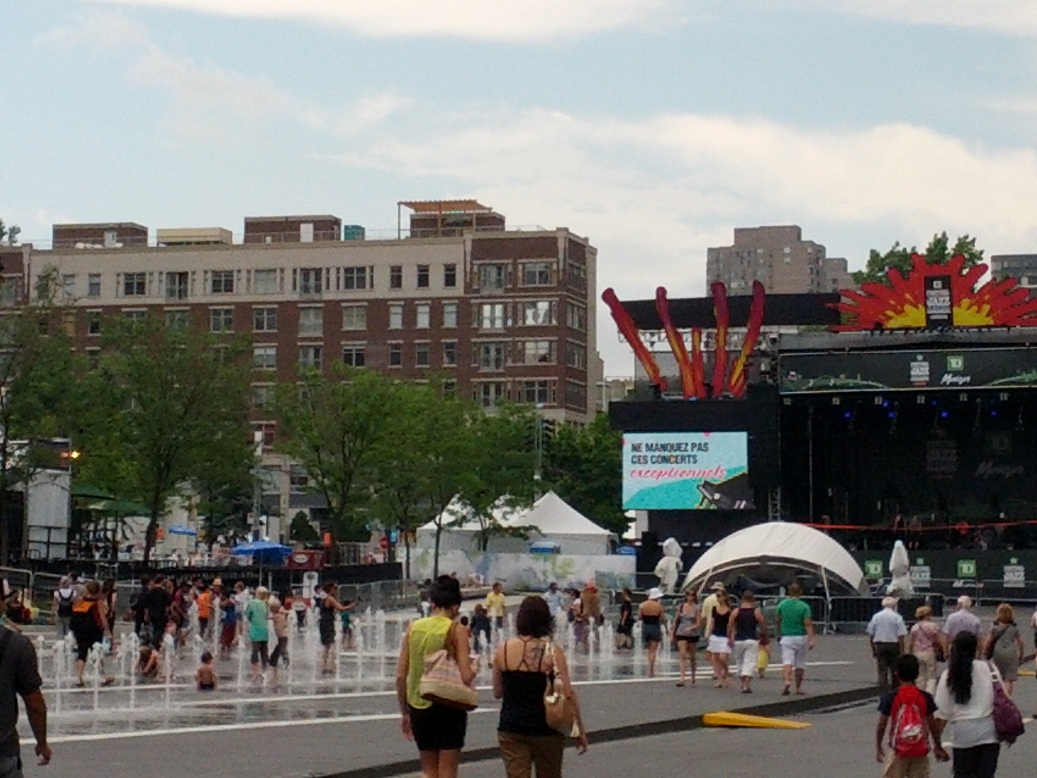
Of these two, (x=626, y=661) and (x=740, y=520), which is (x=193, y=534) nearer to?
(x=740, y=520)

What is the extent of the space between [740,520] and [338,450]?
18607 mm

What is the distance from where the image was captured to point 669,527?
214 ft

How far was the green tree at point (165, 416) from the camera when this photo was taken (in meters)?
65.7

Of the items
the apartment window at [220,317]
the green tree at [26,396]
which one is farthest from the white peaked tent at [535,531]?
the apartment window at [220,317]

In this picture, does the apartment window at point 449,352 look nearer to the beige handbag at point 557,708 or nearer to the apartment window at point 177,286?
the apartment window at point 177,286

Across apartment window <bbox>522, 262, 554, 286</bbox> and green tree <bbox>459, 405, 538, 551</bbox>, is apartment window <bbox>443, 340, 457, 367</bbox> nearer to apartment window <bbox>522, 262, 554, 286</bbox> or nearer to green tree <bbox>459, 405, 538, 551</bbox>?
apartment window <bbox>522, 262, 554, 286</bbox>

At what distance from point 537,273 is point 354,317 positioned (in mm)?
11245

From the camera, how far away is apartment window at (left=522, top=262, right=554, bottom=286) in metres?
120

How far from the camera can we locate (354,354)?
12106 cm

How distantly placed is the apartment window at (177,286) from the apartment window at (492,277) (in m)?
18.2

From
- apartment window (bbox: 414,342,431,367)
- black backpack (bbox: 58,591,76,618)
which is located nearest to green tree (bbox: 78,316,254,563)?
black backpack (bbox: 58,591,76,618)

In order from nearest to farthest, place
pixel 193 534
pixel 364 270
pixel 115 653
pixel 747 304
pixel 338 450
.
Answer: pixel 115 653 < pixel 747 304 < pixel 338 450 < pixel 193 534 < pixel 364 270

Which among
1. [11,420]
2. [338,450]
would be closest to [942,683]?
[11,420]

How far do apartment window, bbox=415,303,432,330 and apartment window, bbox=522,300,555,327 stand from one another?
18.6 feet
